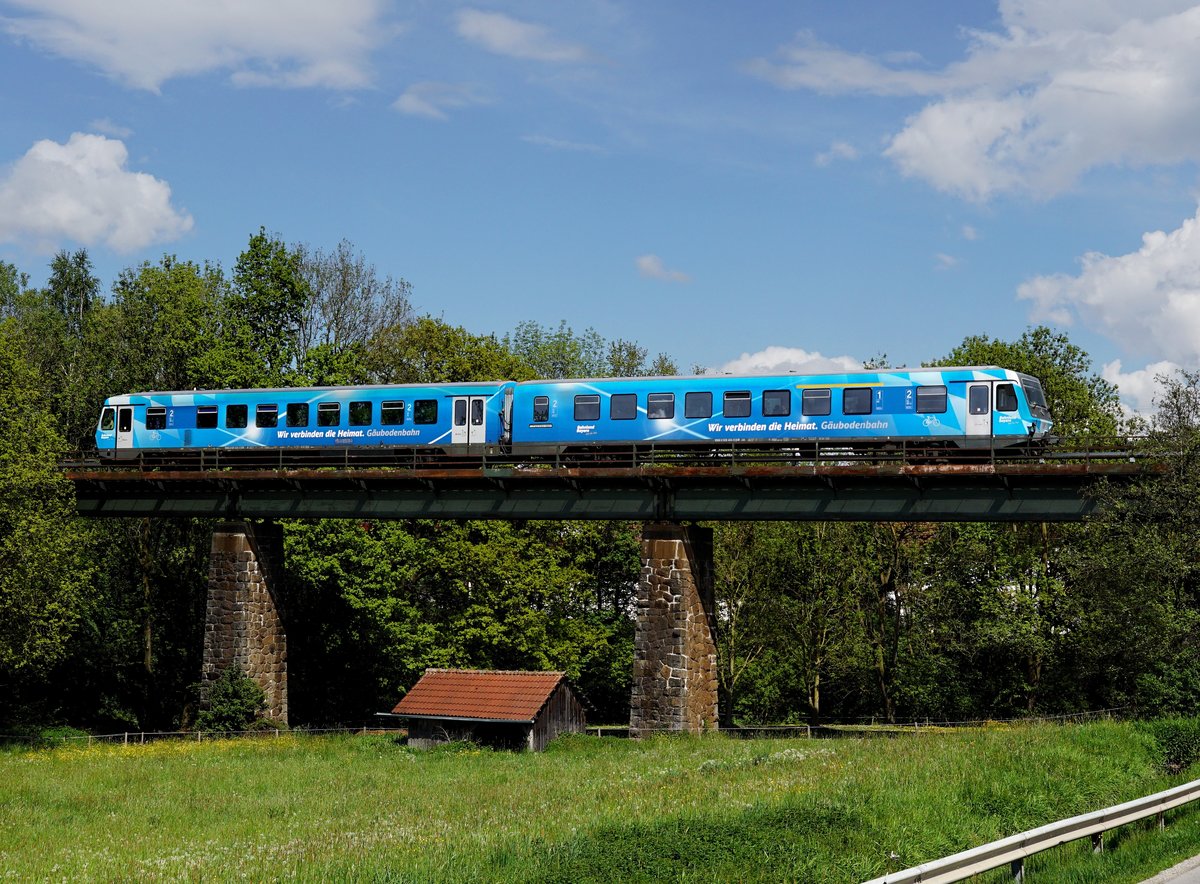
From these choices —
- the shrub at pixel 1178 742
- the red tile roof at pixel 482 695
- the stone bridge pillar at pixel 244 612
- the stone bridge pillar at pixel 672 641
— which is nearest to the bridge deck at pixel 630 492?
the stone bridge pillar at pixel 672 641

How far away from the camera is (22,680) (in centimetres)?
5694

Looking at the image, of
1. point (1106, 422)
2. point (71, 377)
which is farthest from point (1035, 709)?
point (71, 377)

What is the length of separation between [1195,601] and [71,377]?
56539 millimetres

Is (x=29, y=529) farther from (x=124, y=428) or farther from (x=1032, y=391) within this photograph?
(x=1032, y=391)

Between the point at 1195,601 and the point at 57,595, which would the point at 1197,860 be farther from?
the point at 57,595

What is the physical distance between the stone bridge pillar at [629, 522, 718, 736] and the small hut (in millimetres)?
3744

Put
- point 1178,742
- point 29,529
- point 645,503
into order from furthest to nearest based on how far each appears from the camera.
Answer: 1. point 645,503
2. point 29,529
3. point 1178,742

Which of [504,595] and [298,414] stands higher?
[298,414]

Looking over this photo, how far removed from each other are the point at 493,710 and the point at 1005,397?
759 inches

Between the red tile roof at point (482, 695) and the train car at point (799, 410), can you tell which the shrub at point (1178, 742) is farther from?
the red tile roof at point (482, 695)

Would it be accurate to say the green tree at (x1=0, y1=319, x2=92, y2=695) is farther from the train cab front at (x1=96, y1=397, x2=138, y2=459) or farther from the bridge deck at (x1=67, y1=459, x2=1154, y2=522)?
the train cab front at (x1=96, y1=397, x2=138, y2=459)

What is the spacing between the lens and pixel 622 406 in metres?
41.3

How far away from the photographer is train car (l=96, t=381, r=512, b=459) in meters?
44.4

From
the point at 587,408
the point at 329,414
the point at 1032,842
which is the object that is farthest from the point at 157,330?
the point at 1032,842
